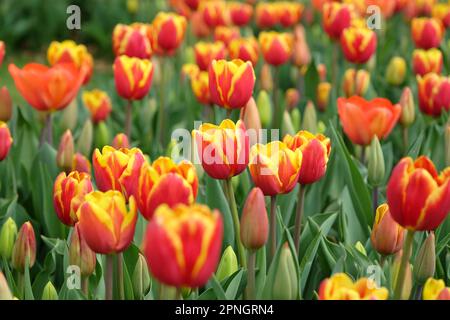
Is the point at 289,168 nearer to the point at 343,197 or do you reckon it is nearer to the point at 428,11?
the point at 343,197

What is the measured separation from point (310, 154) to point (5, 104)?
137 cm

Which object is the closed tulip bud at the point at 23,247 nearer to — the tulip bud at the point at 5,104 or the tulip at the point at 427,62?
the tulip bud at the point at 5,104

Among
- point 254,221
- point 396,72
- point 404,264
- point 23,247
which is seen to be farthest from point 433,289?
point 396,72

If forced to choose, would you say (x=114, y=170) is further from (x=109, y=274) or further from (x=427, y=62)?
(x=427, y=62)

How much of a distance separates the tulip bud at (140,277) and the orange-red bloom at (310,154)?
1.30 feet

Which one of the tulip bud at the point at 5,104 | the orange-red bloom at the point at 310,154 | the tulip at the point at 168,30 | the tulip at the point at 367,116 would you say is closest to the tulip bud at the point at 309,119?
the tulip at the point at 367,116

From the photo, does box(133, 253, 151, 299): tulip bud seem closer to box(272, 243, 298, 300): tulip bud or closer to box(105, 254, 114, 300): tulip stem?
box(105, 254, 114, 300): tulip stem

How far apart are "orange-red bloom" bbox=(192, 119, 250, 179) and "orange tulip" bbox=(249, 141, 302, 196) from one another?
1.1 inches

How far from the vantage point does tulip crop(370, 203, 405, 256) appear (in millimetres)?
1815

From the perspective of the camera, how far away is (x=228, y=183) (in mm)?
1899

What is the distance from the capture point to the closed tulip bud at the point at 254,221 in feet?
5.65

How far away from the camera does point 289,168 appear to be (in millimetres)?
1812
